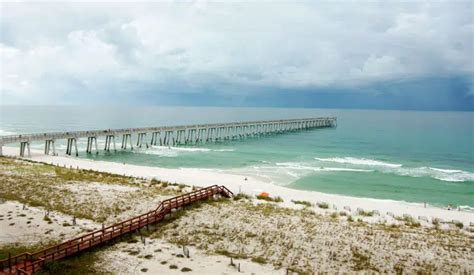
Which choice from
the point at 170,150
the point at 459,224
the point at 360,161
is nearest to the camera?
the point at 459,224

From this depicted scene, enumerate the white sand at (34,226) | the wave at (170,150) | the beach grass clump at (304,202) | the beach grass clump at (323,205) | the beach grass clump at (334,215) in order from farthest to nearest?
1. the wave at (170,150)
2. the beach grass clump at (304,202)
3. the beach grass clump at (323,205)
4. the beach grass clump at (334,215)
5. the white sand at (34,226)

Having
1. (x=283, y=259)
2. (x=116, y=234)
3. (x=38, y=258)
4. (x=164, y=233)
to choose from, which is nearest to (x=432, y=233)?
(x=283, y=259)

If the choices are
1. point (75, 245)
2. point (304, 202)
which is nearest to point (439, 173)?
point (304, 202)

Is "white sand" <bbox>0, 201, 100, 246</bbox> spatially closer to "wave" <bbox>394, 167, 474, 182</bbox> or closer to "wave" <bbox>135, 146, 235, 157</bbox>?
"wave" <bbox>135, 146, 235, 157</bbox>

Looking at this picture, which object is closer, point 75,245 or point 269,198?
point 75,245

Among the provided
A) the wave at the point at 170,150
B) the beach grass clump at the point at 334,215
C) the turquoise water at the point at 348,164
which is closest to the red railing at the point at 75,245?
the beach grass clump at the point at 334,215

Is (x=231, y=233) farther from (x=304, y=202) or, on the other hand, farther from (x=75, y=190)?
(x=75, y=190)

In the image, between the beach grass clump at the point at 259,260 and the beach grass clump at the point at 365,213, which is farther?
the beach grass clump at the point at 365,213

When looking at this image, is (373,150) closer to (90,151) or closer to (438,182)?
(438,182)

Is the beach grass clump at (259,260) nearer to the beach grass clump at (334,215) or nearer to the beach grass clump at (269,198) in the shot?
the beach grass clump at (334,215)
